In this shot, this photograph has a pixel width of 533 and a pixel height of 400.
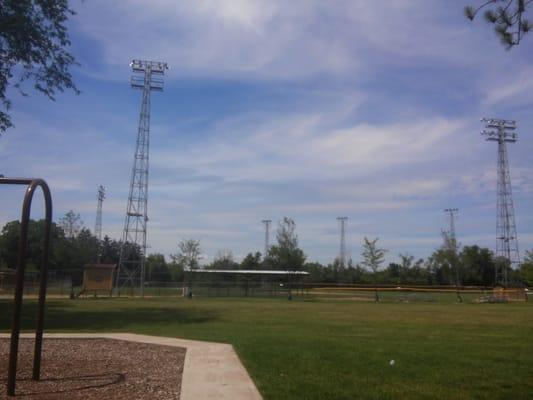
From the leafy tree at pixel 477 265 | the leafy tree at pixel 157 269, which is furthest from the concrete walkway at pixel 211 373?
the leafy tree at pixel 477 265

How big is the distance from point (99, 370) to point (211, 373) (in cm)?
183

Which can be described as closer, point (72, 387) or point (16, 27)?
point (72, 387)

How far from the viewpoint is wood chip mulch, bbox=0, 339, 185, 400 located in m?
7.70

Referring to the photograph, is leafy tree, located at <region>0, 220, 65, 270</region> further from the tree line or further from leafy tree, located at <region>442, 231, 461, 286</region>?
leafy tree, located at <region>442, 231, 461, 286</region>

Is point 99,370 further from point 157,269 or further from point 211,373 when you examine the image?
point 157,269

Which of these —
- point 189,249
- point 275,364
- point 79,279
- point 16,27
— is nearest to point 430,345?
point 275,364

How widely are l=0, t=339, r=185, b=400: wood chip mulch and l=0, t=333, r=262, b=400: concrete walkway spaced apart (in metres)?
0.20

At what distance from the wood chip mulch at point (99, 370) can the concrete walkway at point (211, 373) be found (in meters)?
0.20

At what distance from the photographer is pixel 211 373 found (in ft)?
29.9

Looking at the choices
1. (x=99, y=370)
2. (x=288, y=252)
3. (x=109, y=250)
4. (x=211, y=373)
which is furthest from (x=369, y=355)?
(x=109, y=250)

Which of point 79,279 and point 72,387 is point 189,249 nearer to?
point 79,279

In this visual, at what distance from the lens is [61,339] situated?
13188mm

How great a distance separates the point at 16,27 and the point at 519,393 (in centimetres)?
1884

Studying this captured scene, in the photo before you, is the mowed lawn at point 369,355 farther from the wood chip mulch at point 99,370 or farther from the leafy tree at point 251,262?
the leafy tree at point 251,262
